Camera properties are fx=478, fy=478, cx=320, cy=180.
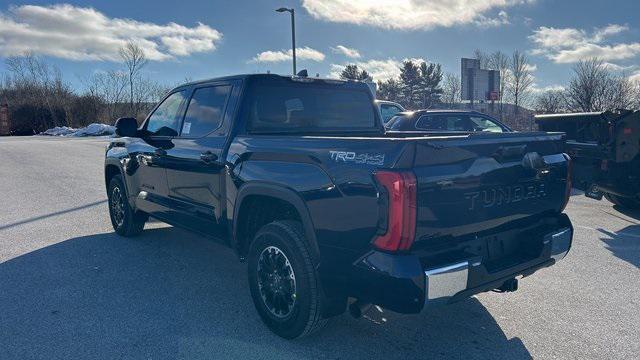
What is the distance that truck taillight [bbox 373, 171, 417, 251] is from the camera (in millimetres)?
2523

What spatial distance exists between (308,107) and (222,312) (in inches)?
76.1

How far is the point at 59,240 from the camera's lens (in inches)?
238

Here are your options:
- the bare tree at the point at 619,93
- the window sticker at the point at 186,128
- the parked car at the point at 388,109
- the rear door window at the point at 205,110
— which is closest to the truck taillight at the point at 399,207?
the rear door window at the point at 205,110

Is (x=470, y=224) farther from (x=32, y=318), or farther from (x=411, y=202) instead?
(x=32, y=318)

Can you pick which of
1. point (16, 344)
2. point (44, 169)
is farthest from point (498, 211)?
point (44, 169)

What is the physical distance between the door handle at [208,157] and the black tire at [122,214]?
220 centimetres

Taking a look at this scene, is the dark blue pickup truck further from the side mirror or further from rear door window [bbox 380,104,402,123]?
rear door window [bbox 380,104,402,123]

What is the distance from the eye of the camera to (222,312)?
3.87 m

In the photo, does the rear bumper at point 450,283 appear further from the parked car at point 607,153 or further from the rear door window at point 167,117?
the parked car at point 607,153

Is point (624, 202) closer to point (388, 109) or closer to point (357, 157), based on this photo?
point (357, 157)

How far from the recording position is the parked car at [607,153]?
658cm

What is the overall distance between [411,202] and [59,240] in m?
5.20

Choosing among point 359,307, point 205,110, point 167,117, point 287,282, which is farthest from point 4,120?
point 359,307

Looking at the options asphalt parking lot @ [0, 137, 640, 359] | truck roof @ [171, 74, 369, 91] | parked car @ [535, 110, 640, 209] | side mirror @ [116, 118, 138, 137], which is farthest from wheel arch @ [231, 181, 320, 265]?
parked car @ [535, 110, 640, 209]
